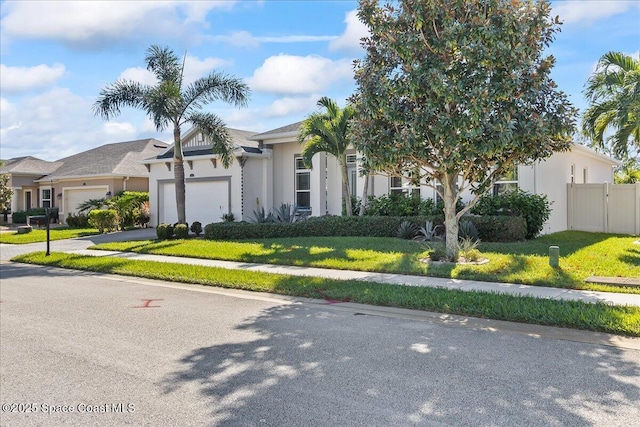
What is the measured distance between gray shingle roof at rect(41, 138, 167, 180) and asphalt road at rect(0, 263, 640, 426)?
23321mm

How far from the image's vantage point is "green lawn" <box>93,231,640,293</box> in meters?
10.2

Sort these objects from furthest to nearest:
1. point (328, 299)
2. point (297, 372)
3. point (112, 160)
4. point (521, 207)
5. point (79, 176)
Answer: point (112, 160) → point (79, 176) → point (521, 207) → point (328, 299) → point (297, 372)

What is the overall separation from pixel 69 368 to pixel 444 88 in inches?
327

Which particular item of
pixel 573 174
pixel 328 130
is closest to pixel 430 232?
pixel 328 130

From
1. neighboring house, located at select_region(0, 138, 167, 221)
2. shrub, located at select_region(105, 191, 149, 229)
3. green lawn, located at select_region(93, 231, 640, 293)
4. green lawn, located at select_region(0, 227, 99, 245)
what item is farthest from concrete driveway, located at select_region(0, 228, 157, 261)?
neighboring house, located at select_region(0, 138, 167, 221)

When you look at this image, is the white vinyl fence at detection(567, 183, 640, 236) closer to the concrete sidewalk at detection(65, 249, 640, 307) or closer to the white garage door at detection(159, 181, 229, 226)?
the concrete sidewalk at detection(65, 249, 640, 307)

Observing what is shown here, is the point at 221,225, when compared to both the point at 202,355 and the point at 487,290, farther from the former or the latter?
the point at 202,355

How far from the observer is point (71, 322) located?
294 inches

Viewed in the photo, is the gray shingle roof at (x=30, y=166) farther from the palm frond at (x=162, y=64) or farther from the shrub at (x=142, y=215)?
the palm frond at (x=162, y=64)

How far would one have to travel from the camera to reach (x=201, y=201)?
950 inches

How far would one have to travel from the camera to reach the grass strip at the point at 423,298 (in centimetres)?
672

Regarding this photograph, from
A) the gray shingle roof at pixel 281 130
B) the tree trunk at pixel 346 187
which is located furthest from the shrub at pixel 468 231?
the gray shingle roof at pixel 281 130

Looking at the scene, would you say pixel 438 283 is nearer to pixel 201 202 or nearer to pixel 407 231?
pixel 407 231

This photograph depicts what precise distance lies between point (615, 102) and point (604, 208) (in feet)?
23.1
